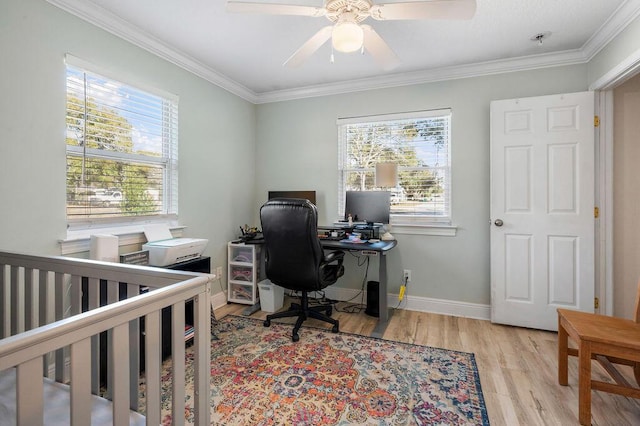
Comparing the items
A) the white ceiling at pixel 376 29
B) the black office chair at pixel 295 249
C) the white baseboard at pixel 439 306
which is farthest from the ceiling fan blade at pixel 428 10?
the white baseboard at pixel 439 306

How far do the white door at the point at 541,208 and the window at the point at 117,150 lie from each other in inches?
119

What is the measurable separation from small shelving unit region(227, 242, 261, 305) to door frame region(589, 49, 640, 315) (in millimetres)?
3158

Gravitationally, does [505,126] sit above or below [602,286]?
above

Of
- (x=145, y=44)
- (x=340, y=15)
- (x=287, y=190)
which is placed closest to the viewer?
(x=340, y=15)

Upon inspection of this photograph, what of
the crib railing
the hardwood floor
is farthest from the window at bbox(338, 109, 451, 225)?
the crib railing

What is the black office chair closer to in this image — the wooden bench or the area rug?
the area rug

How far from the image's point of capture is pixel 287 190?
12.8 ft

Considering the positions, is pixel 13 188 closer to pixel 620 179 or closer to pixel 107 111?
pixel 107 111

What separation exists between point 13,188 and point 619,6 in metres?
4.03

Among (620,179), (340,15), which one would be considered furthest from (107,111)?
(620,179)

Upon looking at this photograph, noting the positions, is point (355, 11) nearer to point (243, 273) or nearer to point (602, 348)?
point (602, 348)

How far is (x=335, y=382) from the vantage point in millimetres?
2039

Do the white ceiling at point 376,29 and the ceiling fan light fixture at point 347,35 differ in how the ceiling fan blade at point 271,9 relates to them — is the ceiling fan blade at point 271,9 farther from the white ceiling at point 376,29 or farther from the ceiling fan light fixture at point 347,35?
the white ceiling at point 376,29

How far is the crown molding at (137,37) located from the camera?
2.11m
